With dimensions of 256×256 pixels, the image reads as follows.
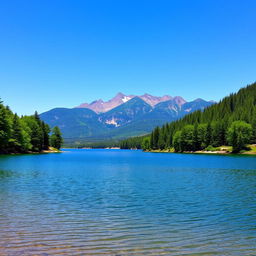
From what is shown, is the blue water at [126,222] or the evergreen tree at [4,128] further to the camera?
the evergreen tree at [4,128]

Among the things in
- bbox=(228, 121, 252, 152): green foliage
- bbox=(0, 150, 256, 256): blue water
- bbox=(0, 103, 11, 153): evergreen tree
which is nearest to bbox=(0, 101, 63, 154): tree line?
bbox=(0, 103, 11, 153): evergreen tree

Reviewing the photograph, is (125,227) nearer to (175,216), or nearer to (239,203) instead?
(175,216)

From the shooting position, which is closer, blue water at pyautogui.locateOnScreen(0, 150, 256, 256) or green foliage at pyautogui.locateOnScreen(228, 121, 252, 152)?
blue water at pyautogui.locateOnScreen(0, 150, 256, 256)

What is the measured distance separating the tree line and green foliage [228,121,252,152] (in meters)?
104

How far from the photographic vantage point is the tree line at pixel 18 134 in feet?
368

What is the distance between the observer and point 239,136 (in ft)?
513

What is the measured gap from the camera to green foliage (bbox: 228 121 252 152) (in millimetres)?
156875

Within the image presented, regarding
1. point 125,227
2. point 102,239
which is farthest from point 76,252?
point 125,227

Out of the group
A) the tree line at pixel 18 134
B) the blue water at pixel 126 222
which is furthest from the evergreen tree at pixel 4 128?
the blue water at pixel 126 222

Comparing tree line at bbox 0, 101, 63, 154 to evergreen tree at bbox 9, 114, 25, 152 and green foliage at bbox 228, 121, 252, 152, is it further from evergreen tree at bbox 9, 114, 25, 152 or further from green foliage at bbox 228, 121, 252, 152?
green foliage at bbox 228, 121, 252, 152

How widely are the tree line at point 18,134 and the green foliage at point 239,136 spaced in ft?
342

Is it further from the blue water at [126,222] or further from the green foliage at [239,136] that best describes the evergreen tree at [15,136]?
the green foliage at [239,136]

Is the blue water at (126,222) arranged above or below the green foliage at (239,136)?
below

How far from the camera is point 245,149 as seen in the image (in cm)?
16038
